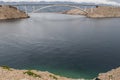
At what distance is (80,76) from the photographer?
64938mm

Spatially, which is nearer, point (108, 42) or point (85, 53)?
point (85, 53)

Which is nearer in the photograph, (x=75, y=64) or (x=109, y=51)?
(x=75, y=64)

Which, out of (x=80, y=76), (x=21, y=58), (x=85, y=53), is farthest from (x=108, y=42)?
(x=80, y=76)

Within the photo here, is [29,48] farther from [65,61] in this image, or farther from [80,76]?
[80,76]

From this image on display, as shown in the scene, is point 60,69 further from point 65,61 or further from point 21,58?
point 21,58

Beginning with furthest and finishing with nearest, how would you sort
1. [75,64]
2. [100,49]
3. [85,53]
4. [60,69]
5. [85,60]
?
[100,49]
[85,53]
[85,60]
[75,64]
[60,69]

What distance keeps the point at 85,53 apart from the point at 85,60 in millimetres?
10499

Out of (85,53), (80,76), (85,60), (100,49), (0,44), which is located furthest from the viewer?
(0,44)

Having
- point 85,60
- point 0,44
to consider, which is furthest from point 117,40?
point 0,44

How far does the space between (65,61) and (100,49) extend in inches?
930

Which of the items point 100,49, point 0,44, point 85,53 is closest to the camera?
point 85,53

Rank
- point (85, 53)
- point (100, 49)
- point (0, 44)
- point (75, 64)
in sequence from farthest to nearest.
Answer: point (0, 44) < point (100, 49) < point (85, 53) < point (75, 64)

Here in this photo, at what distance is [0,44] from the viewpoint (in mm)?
111500

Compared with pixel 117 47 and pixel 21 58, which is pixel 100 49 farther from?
pixel 21 58
